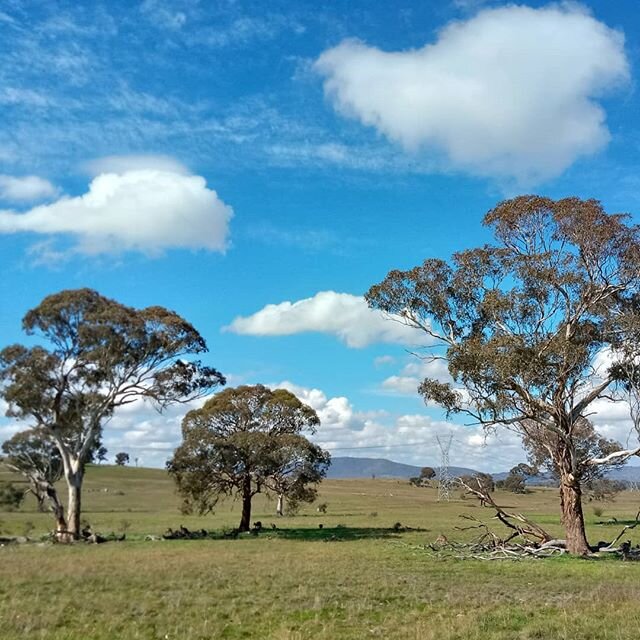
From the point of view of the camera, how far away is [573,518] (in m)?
27.1

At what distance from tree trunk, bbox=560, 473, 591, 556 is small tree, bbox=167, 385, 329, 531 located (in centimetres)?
2031

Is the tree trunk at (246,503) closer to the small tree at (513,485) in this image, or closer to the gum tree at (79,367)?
the gum tree at (79,367)

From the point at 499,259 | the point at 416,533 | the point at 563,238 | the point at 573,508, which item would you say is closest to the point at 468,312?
the point at 499,259

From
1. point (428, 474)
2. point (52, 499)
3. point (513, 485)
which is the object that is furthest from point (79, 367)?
point (428, 474)

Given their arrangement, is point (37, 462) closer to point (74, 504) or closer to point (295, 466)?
point (74, 504)

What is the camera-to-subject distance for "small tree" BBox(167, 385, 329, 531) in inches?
1743

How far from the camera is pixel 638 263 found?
2689 centimetres

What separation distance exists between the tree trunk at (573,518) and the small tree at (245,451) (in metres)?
20.3

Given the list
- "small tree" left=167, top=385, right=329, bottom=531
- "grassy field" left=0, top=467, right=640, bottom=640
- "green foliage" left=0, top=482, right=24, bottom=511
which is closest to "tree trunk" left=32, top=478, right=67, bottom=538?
"grassy field" left=0, top=467, right=640, bottom=640

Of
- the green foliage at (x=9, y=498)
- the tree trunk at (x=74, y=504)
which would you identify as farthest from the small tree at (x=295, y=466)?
the green foliage at (x=9, y=498)

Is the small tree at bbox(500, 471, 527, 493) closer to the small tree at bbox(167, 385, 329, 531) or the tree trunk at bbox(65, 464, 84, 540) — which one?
the small tree at bbox(167, 385, 329, 531)

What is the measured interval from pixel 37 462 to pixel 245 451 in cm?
1353

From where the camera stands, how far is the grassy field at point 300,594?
12.8 m

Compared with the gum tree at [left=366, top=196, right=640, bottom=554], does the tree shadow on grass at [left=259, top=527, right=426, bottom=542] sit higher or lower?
lower
